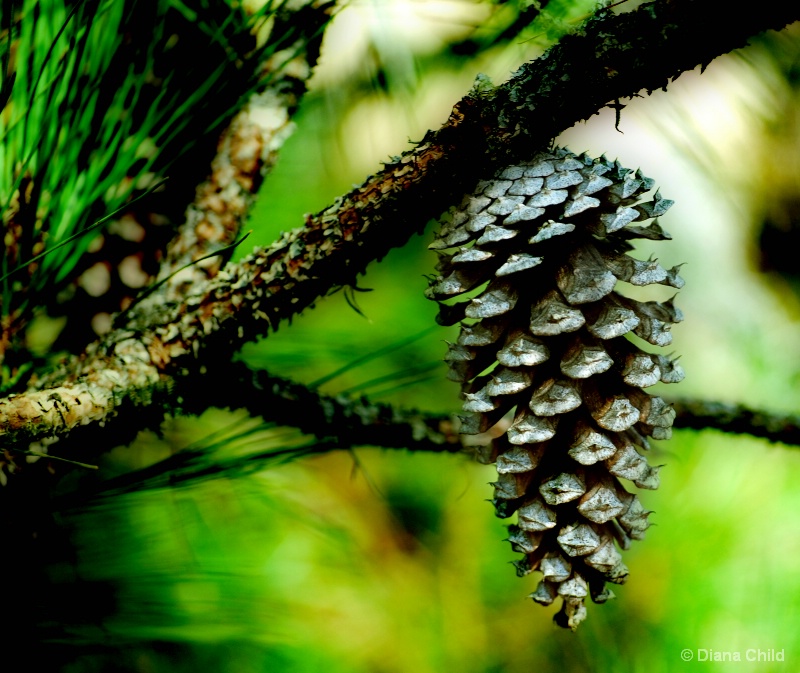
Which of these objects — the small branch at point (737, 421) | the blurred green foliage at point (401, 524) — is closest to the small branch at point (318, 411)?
the blurred green foliage at point (401, 524)

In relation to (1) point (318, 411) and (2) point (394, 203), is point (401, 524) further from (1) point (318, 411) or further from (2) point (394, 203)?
(2) point (394, 203)

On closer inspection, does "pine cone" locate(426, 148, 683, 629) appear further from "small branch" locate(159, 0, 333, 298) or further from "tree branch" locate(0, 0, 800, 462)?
"small branch" locate(159, 0, 333, 298)

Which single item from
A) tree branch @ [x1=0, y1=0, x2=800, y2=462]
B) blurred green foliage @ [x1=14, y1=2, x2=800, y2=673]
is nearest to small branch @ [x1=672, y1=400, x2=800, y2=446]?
blurred green foliage @ [x1=14, y1=2, x2=800, y2=673]

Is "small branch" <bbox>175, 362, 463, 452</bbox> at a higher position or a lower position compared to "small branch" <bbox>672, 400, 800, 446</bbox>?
higher

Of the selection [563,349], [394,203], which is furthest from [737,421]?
[394,203]

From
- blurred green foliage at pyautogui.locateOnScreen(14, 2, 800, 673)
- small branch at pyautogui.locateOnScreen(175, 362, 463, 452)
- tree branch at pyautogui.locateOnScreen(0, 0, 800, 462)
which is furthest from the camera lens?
blurred green foliage at pyautogui.locateOnScreen(14, 2, 800, 673)

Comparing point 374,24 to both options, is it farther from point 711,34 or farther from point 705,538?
point 705,538
